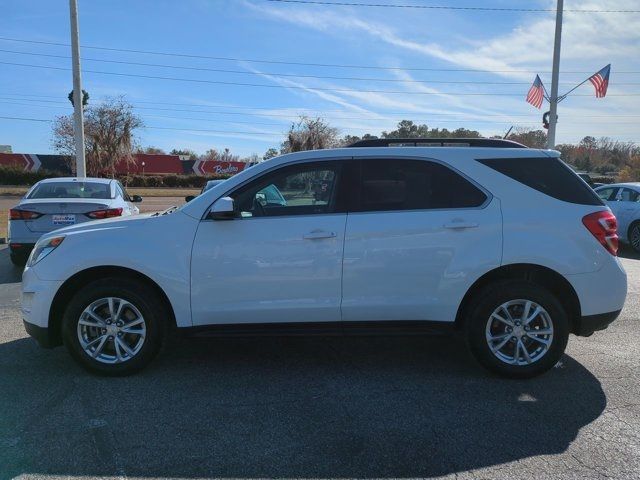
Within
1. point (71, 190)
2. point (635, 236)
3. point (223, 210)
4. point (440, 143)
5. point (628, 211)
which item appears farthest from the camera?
point (628, 211)

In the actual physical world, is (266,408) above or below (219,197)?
below

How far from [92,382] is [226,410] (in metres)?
1.29

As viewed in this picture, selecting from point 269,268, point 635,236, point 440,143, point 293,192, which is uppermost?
point 440,143

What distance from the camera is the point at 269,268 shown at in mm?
4387

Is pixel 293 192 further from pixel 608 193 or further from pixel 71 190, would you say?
pixel 608 193

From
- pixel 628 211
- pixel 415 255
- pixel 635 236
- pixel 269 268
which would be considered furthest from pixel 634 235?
pixel 269 268

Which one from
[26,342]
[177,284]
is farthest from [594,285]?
[26,342]

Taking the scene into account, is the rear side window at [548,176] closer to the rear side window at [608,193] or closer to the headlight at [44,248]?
the headlight at [44,248]

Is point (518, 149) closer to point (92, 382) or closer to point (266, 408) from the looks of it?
point (266, 408)

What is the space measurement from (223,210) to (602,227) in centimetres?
314

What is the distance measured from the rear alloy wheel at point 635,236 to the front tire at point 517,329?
31.7 ft

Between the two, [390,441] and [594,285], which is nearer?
[390,441]

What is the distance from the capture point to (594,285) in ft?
14.7

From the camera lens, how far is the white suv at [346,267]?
4398 mm
